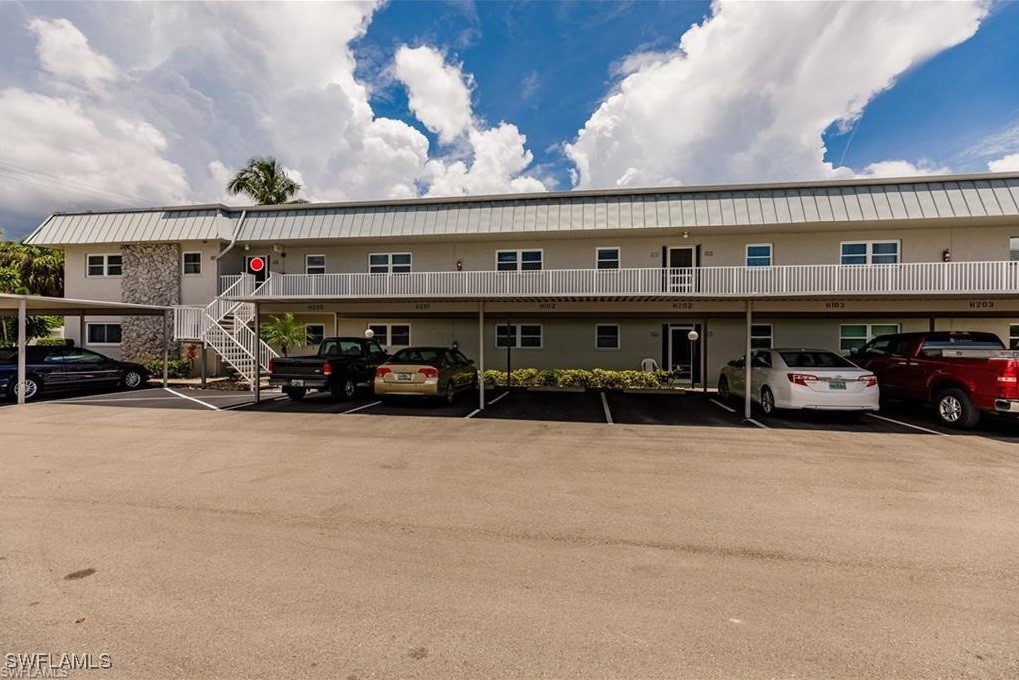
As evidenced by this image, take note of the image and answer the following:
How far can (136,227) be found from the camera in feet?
63.2

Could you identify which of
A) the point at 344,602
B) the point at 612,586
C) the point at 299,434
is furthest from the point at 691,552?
the point at 299,434

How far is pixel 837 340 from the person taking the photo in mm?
16391

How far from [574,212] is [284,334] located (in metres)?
11.1

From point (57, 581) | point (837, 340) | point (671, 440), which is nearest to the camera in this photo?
point (57, 581)

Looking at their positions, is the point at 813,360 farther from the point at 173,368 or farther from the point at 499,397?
the point at 173,368

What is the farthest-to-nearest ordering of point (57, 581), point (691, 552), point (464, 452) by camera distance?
point (464, 452), point (691, 552), point (57, 581)

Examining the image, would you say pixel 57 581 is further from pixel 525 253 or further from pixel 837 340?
pixel 837 340

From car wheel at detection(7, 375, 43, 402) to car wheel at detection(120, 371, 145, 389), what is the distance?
221 centimetres

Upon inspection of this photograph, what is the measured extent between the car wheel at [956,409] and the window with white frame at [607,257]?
10106 mm

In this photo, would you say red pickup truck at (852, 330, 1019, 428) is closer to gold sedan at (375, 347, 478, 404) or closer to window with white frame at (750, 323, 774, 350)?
window with white frame at (750, 323, 774, 350)

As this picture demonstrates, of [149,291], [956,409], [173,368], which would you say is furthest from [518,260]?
[149,291]

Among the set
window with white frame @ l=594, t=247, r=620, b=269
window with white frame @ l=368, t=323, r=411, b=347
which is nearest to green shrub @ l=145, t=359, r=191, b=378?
window with white frame @ l=368, t=323, r=411, b=347

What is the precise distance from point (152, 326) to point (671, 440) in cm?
2107

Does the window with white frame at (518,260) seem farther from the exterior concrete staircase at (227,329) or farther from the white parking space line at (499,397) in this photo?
the exterior concrete staircase at (227,329)
